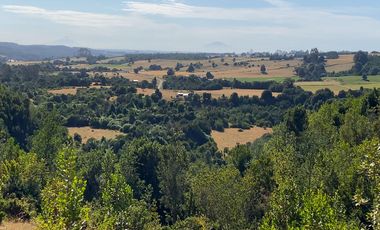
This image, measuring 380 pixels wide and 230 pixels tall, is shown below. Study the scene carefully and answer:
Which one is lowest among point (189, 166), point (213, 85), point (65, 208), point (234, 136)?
point (234, 136)

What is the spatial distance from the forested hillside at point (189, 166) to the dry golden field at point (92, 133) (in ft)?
6.45

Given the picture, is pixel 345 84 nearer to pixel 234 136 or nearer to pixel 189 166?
pixel 234 136

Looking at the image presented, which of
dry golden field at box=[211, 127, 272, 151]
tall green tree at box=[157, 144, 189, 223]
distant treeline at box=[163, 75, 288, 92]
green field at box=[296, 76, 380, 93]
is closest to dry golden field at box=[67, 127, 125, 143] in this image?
dry golden field at box=[211, 127, 272, 151]

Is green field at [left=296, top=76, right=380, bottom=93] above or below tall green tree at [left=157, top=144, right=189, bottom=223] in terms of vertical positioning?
above

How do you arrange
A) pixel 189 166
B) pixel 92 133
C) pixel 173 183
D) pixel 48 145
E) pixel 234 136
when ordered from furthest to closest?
pixel 234 136
pixel 92 133
pixel 48 145
pixel 189 166
pixel 173 183

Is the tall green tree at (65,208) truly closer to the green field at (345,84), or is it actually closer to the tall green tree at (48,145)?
the tall green tree at (48,145)

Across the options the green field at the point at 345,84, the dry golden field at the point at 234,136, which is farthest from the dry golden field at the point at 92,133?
the green field at the point at 345,84

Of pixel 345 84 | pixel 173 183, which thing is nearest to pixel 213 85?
pixel 345 84

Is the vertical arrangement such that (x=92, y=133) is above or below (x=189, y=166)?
below

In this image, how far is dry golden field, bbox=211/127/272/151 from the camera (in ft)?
365

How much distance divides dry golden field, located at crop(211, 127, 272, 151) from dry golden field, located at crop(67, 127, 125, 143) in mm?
23186

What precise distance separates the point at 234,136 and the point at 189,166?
177 ft

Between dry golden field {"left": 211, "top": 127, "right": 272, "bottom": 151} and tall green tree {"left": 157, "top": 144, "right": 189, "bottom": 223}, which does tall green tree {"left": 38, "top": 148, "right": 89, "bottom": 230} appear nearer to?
tall green tree {"left": 157, "top": 144, "right": 189, "bottom": 223}

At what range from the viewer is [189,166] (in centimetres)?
6431
